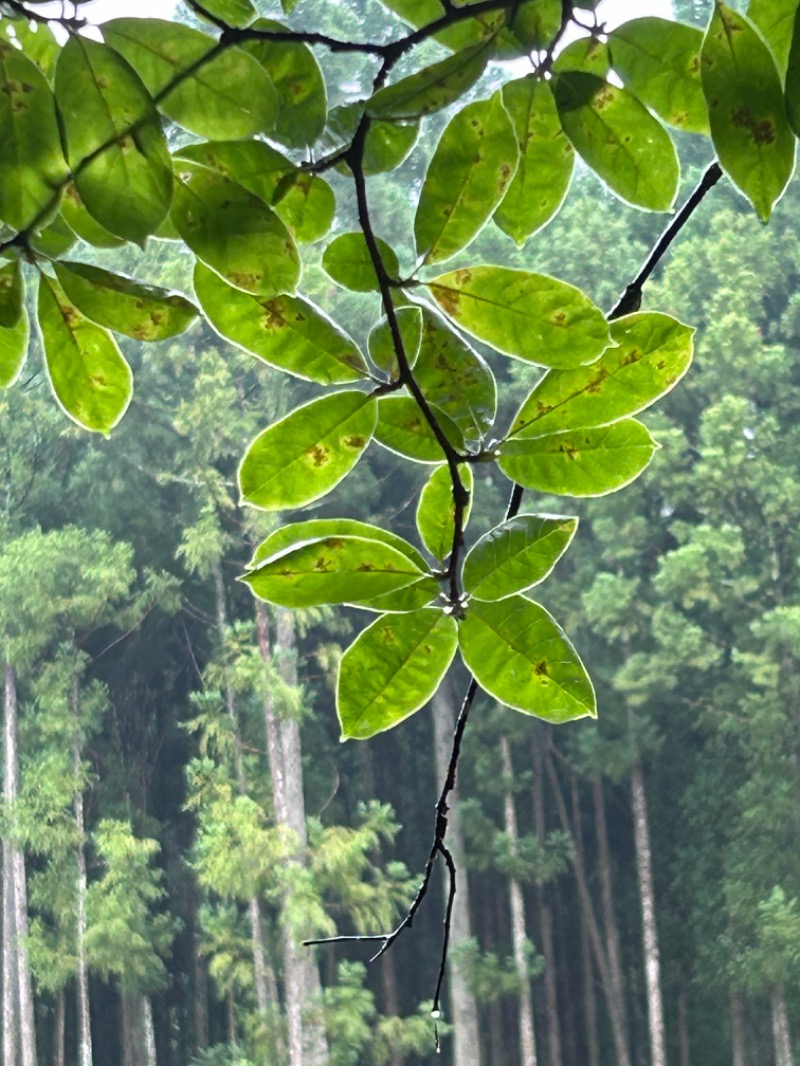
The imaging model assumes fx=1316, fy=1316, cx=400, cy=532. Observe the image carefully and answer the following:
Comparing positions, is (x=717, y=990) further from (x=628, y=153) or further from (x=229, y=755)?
(x=628, y=153)

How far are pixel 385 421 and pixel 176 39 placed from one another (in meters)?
0.07

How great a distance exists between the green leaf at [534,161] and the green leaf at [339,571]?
7 centimetres

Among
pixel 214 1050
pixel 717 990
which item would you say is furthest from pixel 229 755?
pixel 717 990

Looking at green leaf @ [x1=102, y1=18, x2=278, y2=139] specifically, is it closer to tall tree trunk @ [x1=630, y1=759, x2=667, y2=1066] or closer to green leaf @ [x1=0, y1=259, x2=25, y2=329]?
green leaf @ [x1=0, y1=259, x2=25, y2=329]

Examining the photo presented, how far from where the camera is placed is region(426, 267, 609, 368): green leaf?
206 millimetres

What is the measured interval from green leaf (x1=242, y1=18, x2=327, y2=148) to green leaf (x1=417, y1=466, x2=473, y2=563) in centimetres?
6

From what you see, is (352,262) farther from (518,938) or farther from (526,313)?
(518,938)

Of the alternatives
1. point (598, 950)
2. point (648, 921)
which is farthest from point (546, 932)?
point (648, 921)

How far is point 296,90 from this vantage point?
0.22 m

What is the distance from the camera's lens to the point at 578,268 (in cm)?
588

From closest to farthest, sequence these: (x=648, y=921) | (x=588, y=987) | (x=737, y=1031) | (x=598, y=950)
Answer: (x=648, y=921)
(x=737, y=1031)
(x=598, y=950)
(x=588, y=987)

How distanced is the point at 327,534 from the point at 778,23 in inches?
4.4

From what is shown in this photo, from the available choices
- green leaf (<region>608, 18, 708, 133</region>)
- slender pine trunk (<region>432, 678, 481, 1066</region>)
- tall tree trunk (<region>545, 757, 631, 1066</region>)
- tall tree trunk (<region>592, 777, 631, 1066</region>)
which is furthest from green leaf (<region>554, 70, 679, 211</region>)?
tall tree trunk (<region>592, 777, 631, 1066</region>)

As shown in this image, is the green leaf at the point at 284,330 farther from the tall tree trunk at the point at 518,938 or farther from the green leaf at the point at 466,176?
the tall tree trunk at the point at 518,938
